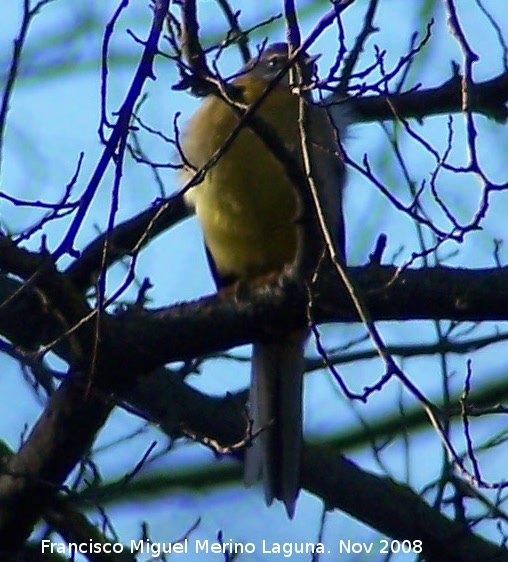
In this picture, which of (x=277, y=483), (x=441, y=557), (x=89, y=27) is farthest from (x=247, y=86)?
(x=441, y=557)

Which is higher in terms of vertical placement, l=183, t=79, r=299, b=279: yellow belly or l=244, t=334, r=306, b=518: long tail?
l=183, t=79, r=299, b=279: yellow belly

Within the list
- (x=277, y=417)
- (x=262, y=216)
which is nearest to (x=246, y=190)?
(x=262, y=216)

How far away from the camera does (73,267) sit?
3.96m

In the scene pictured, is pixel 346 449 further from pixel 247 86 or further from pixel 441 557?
pixel 247 86

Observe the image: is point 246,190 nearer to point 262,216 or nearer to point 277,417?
point 262,216

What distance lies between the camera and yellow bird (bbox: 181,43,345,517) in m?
4.27

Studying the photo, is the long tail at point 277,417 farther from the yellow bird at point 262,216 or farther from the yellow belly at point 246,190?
the yellow belly at point 246,190

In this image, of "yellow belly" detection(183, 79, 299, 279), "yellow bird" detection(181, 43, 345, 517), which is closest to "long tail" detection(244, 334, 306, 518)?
"yellow bird" detection(181, 43, 345, 517)

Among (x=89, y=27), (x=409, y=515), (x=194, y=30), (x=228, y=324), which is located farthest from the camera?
(x=89, y=27)

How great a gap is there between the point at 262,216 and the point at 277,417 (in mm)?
725

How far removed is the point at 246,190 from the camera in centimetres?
439

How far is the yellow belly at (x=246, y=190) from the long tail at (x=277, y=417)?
0.37 m

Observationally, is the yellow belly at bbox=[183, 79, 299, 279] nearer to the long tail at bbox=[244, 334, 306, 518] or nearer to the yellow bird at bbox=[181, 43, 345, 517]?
the yellow bird at bbox=[181, 43, 345, 517]

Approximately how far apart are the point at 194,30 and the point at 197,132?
5.20ft
